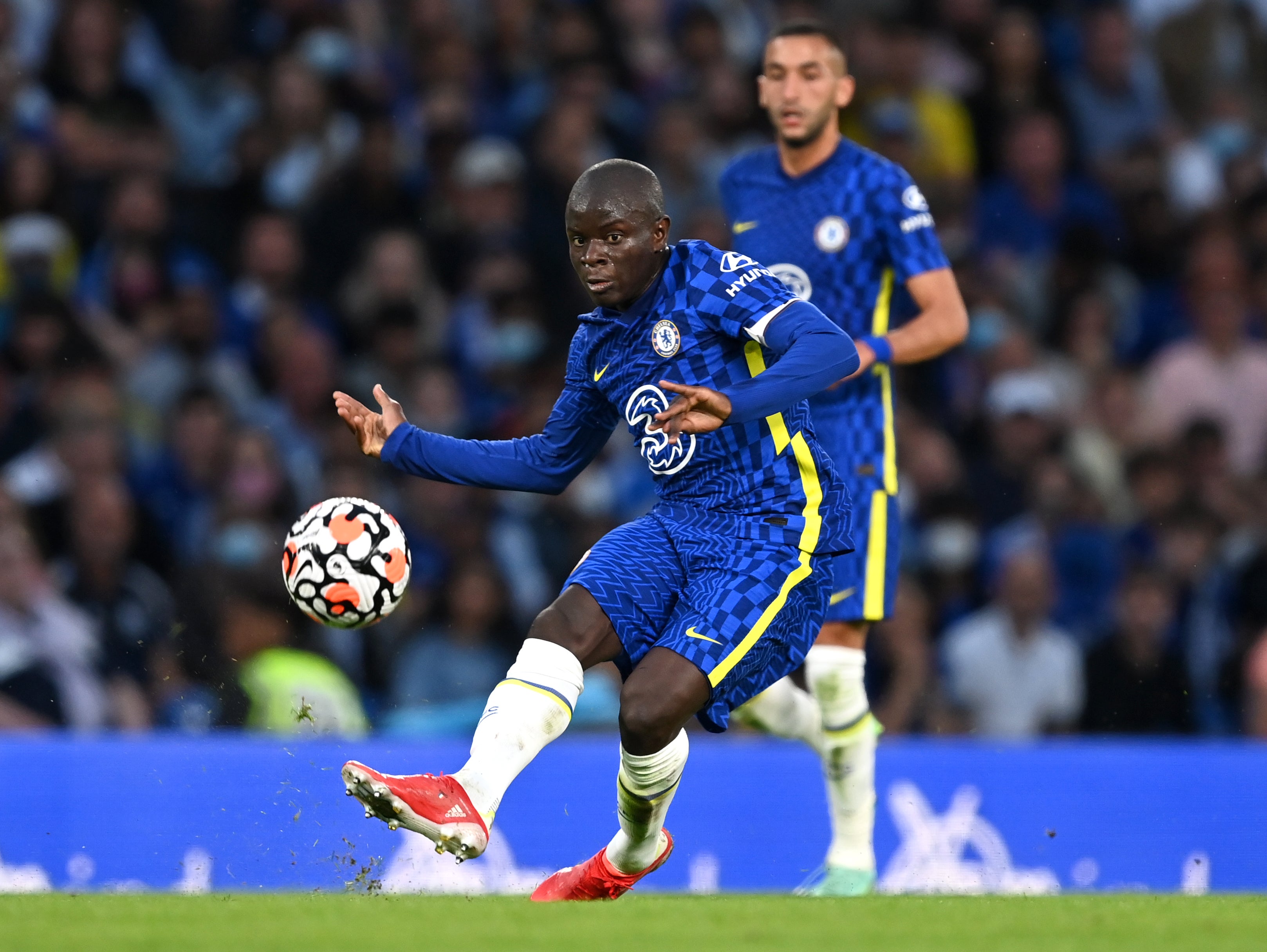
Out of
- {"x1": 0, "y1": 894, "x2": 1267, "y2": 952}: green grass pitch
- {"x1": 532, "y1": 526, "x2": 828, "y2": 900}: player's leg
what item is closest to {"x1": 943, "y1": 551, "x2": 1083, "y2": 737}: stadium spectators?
{"x1": 0, "y1": 894, "x2": 1267, "y2": 952}: green grass pitch

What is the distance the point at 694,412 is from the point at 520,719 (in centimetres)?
92

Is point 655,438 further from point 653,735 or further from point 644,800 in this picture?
point 644,800

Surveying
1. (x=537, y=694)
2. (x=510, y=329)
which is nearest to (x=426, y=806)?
(x=537, y=694)

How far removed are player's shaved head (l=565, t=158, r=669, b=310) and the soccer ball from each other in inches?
37.3

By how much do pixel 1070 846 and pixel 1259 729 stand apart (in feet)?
5.85

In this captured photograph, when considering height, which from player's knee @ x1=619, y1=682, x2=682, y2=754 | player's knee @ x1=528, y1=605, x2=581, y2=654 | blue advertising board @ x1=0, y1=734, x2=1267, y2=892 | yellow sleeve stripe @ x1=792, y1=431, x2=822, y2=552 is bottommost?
blue advertising board @ x1=0, y1=734, x2=1267, y2=892

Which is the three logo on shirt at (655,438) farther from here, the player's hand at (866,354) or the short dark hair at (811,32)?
the short dark hair at (811,32)

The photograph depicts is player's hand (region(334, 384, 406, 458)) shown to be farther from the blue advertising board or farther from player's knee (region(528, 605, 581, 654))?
the blue advertising board

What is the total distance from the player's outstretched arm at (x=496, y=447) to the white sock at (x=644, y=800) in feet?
2.90

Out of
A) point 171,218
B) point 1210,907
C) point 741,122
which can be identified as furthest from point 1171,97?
point 1210,907

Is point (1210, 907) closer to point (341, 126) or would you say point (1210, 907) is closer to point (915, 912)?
point (915, 912)

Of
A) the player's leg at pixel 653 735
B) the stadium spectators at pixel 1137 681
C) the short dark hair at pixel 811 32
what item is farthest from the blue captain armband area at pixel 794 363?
the stadium spectators at pixel 1137 681

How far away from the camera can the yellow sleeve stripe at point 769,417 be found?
17.9ft

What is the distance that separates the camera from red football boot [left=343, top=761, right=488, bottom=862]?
4598mm
